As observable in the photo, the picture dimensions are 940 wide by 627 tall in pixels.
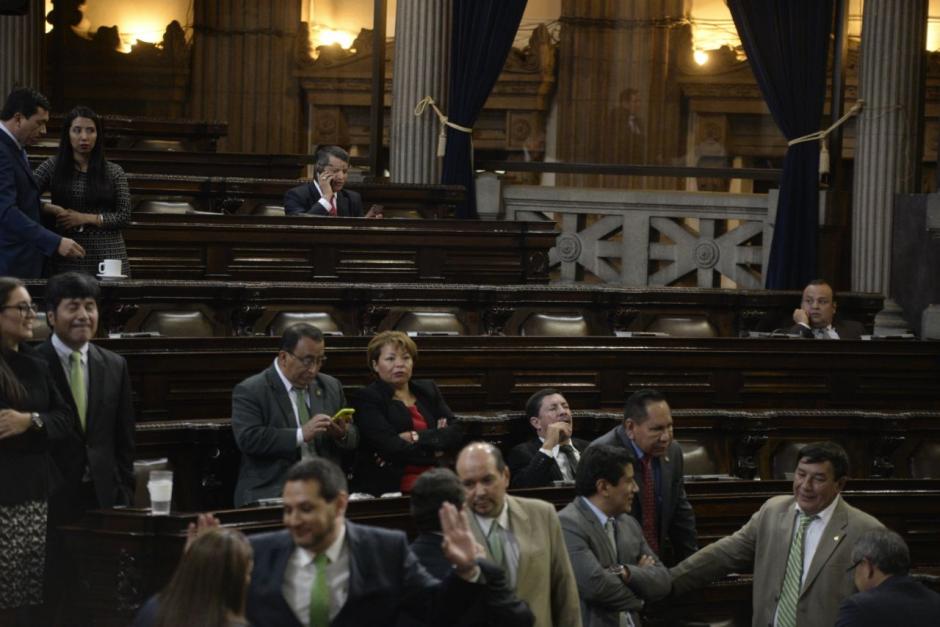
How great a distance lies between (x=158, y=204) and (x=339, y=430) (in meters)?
3.48

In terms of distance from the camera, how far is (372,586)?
3.47 m

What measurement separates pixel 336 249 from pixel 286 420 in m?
2.79

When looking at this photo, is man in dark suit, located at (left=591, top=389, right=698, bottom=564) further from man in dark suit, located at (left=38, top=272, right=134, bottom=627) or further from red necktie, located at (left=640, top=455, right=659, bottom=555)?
man in dark suit, located at (left=38, top=272, right=134, bottom=627)

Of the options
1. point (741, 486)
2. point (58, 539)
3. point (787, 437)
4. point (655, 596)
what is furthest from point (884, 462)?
point (58, 539)

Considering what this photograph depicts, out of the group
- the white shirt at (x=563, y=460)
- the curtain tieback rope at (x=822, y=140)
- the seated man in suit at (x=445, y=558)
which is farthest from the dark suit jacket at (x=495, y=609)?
the curtain tieback rope at (x=822, y=140)

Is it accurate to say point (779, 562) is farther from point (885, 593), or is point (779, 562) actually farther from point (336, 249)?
point (336, 249)

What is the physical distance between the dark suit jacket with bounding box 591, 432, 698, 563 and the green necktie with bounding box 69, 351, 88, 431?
151 cm

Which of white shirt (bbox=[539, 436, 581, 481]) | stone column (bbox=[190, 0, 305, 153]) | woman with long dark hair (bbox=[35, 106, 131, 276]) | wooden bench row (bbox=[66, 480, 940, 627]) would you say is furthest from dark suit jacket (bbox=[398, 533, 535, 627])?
stone column (bbox=[190, 0, 305, 153])

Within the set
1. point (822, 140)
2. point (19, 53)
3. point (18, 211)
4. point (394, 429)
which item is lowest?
point (394, 429)

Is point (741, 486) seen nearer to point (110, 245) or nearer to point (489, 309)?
point (489, 309)

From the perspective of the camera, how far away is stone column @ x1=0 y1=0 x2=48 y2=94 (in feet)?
32.2

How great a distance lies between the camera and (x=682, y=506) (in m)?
5.02

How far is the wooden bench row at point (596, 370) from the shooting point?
573cm

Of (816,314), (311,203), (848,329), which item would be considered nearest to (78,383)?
(311,203)
